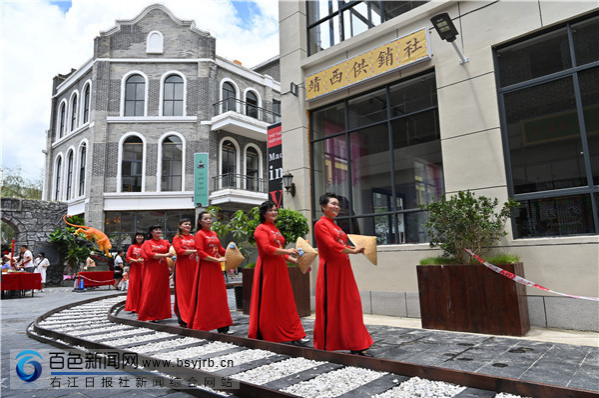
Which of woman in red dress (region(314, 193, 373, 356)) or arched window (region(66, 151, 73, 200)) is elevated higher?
arched window (region(66, 151, 73, 200))

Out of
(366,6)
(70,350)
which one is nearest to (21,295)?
(70,350)

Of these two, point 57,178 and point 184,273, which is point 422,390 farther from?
point 57,178

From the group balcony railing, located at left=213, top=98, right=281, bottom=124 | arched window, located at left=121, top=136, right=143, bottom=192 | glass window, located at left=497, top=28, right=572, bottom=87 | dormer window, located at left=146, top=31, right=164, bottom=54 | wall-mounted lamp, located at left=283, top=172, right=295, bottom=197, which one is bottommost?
wall-mounted lamp, located at left=283, top=172, right=295, bottom=197

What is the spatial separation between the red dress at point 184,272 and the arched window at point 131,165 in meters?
15.5

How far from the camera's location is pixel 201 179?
822 inches

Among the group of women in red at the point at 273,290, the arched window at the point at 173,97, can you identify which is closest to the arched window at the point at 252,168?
the arched window at the point at 173,97

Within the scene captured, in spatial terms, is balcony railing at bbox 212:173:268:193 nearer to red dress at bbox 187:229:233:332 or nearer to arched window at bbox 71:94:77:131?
arched window at bbox 71:94:77:131

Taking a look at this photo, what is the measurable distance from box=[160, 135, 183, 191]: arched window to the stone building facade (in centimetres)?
5

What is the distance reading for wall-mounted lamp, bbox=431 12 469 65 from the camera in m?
6.73

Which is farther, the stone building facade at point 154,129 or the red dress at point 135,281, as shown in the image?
the stone building facade at point 154,129

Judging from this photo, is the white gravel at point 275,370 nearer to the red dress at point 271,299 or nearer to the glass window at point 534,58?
the red dress at point 271,299

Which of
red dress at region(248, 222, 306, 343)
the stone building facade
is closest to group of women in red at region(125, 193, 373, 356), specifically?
red dress at region(248, 222, 306, 343)

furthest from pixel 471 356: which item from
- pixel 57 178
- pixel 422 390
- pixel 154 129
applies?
pixel 57 178

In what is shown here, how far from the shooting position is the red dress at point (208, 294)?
20.2 feet
